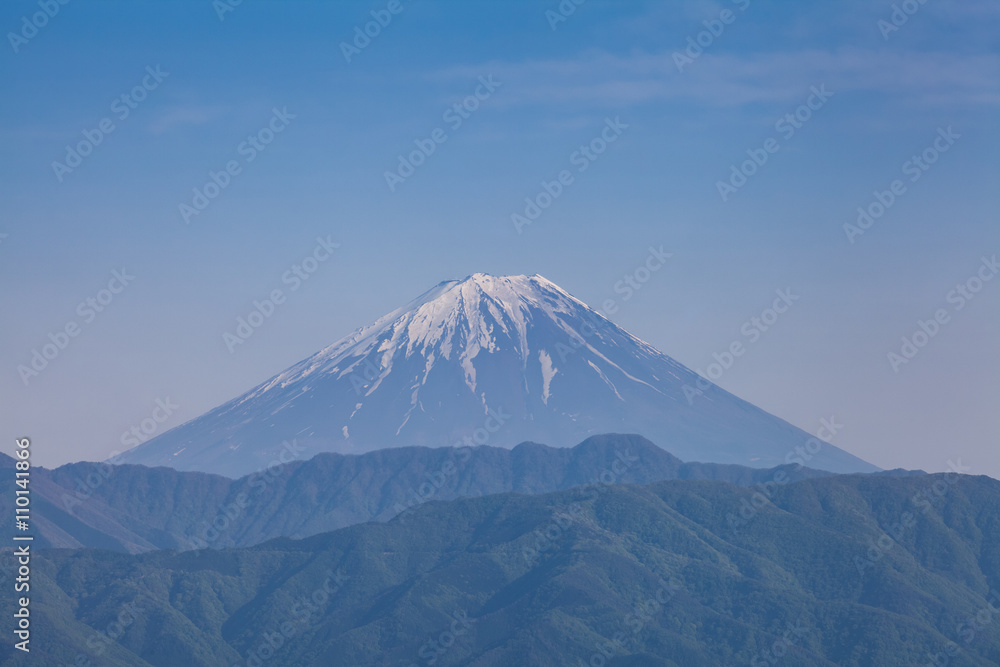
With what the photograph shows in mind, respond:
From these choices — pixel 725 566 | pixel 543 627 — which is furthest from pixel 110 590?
pixel 725 566

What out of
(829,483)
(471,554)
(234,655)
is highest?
(829,483)

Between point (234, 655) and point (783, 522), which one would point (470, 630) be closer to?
point (234, 655)

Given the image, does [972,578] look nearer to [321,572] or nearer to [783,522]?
[783,522]

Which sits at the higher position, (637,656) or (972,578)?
(972,578)

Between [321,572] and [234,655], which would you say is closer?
[234,655]

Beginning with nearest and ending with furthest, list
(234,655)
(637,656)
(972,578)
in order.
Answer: (637,656) < (234,655) < (972,578)

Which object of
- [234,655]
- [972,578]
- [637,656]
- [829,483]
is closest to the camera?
[637,656]
